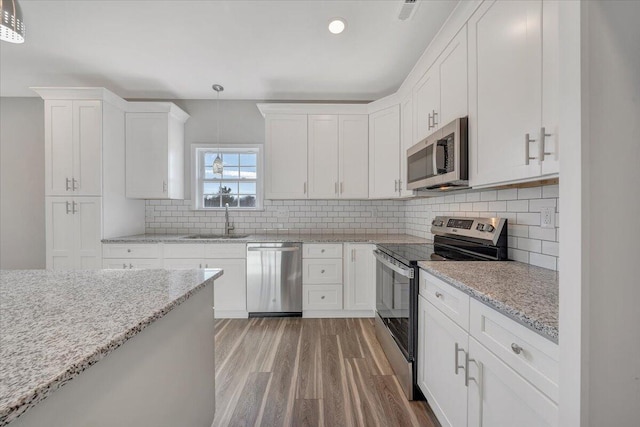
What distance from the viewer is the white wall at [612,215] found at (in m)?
0.60

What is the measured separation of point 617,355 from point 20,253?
534 centimetres

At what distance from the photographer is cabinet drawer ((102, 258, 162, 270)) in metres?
3.00

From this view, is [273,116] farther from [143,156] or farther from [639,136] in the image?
[639,136]

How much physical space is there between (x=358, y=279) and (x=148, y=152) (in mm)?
2891

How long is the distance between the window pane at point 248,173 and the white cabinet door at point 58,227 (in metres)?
1.85

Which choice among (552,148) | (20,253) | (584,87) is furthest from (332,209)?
(20,253)

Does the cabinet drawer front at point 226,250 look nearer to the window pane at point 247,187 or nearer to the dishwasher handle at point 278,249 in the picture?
the dishwasher handle at point 278,249

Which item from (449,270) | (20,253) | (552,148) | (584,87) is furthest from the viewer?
(20,253)

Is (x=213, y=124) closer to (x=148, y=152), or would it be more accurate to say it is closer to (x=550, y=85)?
(x=148, y=152)

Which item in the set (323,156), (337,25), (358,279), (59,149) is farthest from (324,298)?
(59,149)

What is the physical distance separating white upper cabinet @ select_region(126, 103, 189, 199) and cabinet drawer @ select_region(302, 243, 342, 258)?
1829mm

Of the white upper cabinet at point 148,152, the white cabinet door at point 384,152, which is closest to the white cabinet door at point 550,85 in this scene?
the white cabinet door at point 384,152

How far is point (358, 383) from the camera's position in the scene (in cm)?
194

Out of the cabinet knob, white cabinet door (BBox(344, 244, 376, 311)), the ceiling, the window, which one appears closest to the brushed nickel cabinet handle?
the cabinet knob
